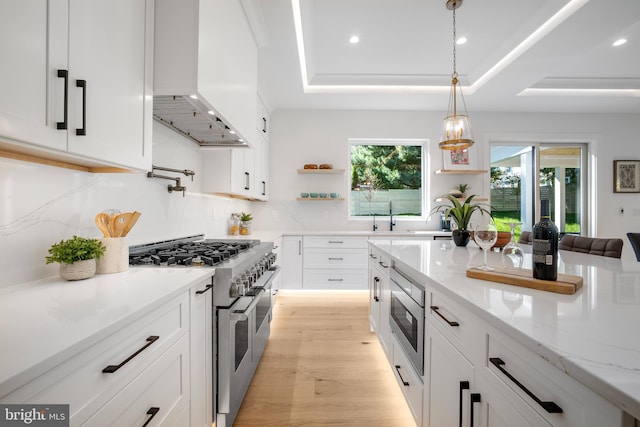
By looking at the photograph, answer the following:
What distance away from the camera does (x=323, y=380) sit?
1918 millimetres

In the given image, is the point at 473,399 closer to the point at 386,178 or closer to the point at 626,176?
the point at 386,178

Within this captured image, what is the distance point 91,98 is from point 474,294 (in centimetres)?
150

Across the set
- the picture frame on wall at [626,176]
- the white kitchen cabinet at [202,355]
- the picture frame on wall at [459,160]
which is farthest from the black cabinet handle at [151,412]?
the picture frame on wall at [626,176]

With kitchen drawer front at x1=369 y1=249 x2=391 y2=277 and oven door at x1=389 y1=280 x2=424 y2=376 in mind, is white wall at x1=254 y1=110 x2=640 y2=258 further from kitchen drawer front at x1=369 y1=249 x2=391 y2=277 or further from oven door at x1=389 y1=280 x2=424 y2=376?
oven door at x1=389 y1=280 x2=424 y2=376

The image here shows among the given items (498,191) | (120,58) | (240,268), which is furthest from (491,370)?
(498,191)

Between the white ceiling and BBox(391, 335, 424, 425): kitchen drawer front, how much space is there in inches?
105

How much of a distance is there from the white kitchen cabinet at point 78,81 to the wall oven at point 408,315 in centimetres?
145

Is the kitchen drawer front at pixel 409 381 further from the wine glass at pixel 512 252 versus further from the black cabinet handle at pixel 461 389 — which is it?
the wine glass at pixel 512 252

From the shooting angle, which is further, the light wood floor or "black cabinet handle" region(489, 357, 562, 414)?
the light wood floor

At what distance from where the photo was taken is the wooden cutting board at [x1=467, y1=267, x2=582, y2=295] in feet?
2.95

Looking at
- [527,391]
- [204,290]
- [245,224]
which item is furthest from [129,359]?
[245,224]

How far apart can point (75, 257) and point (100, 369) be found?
23.6 inches

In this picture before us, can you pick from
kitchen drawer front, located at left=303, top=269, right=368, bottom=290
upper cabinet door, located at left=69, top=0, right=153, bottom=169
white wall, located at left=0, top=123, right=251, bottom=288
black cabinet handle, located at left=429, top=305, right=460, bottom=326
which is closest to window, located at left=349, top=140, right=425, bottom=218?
kitchen drawer front, located at left=303, top=269, right=368, bottom=290

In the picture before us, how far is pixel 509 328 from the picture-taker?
0.66 metres
